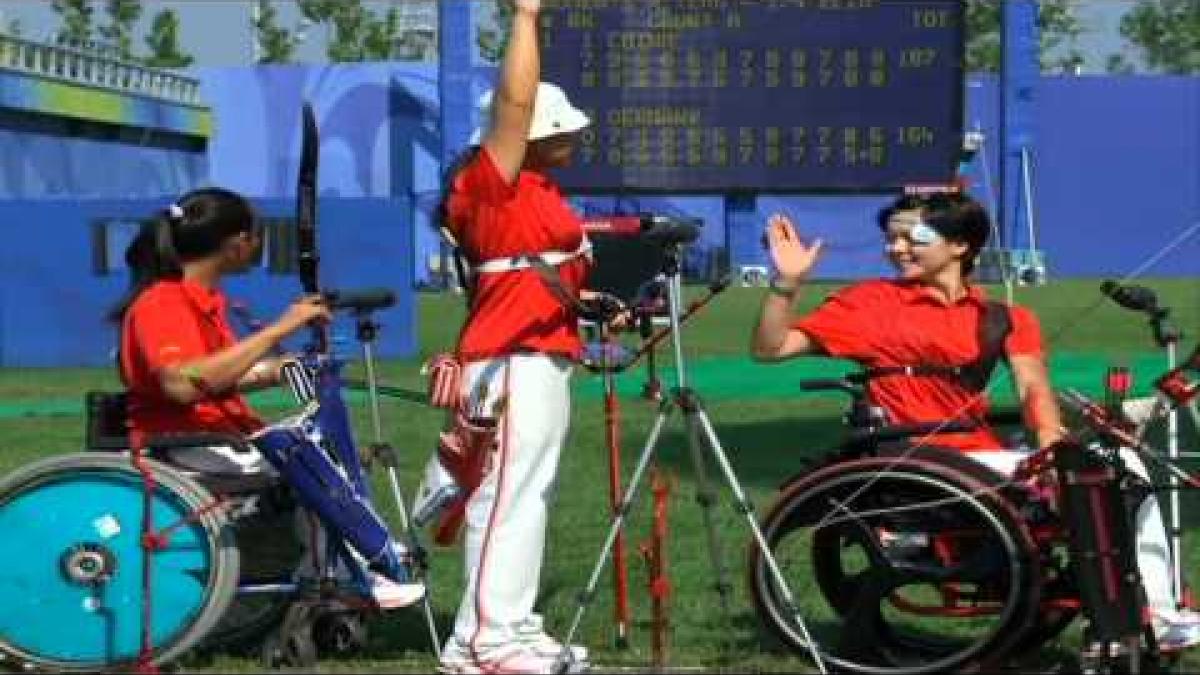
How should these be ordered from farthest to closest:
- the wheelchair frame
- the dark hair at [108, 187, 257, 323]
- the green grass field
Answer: the green grass field
the dark hair at [108, 187, 257, 323]
the wheelchair frame

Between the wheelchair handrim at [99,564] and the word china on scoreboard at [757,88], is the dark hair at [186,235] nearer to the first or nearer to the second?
the wheelchair handrim at [99,564]

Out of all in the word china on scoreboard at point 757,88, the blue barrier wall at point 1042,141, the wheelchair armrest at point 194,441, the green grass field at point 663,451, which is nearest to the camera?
the wheelchair armrest at point 194,441

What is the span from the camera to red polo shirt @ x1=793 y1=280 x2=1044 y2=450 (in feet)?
16.3

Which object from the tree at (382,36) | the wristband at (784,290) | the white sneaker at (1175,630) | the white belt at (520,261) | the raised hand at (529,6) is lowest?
the white sneaker at (1175,630)

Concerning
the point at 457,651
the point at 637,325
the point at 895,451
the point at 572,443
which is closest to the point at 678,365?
the point at 637,325

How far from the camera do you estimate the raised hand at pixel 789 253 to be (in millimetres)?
4691

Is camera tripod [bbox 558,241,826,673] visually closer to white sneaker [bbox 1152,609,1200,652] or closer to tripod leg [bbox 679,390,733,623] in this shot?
tripod leg [bbox 679,390,733,623]

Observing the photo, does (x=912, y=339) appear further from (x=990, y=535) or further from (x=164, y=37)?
(x=164, y=37)

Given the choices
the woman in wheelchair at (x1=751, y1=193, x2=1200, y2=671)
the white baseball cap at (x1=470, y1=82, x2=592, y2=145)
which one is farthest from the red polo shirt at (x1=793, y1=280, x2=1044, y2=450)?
the white baseball cap at (x1=470, y1=82, x2=592, y2=145)

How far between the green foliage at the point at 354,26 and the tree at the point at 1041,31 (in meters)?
18.7

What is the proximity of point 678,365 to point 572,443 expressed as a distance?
5.71m

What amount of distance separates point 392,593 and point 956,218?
1.76m

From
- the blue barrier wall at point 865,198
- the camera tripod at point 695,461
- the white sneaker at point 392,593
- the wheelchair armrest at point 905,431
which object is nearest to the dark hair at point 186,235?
the white sneaker at point 392,593

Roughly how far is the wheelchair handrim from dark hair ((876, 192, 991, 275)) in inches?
76.9
